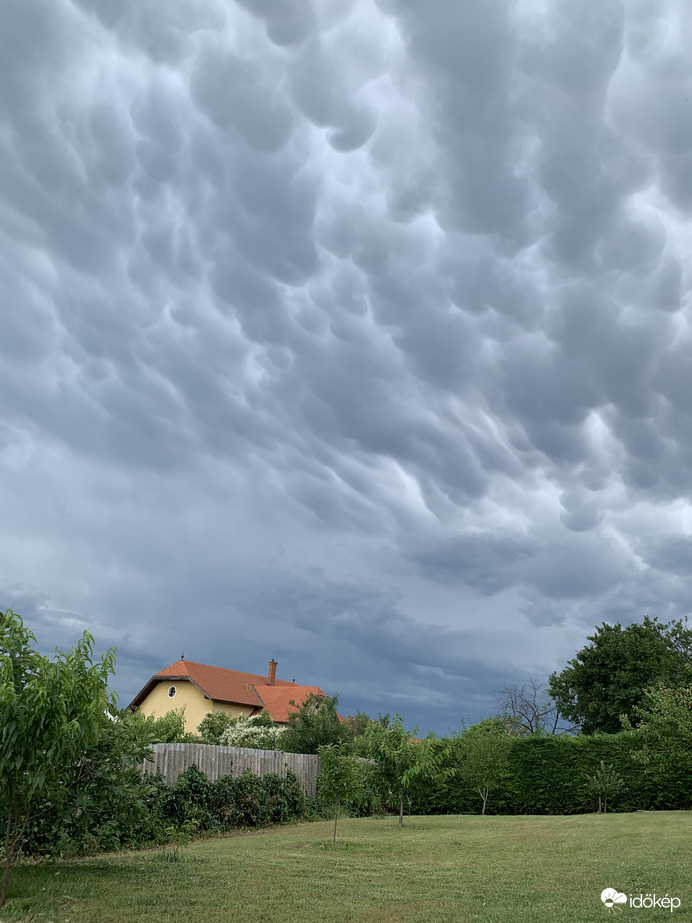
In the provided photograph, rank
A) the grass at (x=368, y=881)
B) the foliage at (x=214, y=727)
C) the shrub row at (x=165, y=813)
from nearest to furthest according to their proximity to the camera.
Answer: the grass at (x=368, y=881), the shrub row at (x=165, y=813), the foliage at (x=214, y=727)

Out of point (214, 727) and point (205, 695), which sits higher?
point (205, 695)

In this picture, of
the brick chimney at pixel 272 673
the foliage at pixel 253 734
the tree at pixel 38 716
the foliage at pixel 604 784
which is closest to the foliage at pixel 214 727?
the foliage at pixel 253 734

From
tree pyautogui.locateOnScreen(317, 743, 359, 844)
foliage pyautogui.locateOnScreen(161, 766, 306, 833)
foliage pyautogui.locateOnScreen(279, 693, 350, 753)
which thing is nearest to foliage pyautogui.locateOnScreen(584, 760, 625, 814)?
foliage pyautogui.locateOnScreen(279, 693, 350, 753)

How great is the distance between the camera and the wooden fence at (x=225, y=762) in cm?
1816

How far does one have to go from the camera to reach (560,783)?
84.3 ft

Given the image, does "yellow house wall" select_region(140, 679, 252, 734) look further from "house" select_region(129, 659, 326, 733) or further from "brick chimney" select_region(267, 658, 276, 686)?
"brick chimney" select_region(267, 658, 276, 686)

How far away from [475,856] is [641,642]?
102 feet

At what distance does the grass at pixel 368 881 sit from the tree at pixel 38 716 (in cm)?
112

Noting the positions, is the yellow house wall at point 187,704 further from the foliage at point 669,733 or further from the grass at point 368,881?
the grass at point 368,881

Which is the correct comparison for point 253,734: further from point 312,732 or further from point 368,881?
point 368,881

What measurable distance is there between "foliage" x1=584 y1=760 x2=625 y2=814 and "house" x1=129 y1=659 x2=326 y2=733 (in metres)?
21.0

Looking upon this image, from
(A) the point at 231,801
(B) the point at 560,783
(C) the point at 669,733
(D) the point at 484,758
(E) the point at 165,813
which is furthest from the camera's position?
(B) the point at 560,783

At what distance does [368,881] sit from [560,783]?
18238mm

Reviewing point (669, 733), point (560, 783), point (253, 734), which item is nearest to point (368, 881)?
point (669, 733)
